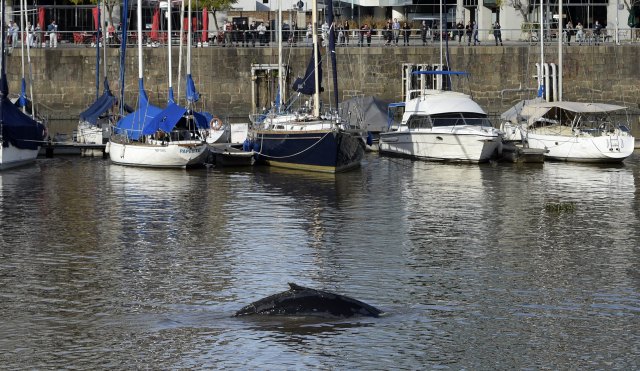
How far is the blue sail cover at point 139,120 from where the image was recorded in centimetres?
5019

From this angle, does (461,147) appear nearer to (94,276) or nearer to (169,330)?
(94,276)

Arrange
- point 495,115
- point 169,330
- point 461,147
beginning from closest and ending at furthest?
1. point 169,330
2. point 461,147
3. point 495,115

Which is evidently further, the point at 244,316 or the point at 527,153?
the point at 527,153

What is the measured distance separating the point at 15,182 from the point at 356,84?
1136 inches

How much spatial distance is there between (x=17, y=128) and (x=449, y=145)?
51.7 feet

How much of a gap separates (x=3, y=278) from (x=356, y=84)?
44762 millimetres

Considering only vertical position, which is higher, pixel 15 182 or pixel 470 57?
pixel 470 57

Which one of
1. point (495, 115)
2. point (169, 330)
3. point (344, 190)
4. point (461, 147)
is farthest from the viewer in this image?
point (495, 115)

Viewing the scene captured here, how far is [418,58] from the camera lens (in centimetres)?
7312

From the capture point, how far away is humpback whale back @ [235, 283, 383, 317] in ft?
81.0

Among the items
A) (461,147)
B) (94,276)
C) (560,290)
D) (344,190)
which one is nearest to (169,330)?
(94,276)

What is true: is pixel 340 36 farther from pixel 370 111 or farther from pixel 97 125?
pixel 97 125

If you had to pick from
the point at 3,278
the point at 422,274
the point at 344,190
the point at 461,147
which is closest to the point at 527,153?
the point at 461,147

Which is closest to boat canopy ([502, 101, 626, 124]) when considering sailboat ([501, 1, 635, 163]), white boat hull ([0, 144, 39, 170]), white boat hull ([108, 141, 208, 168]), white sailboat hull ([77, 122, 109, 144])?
sailboat ([501, 1, 635, 163])
